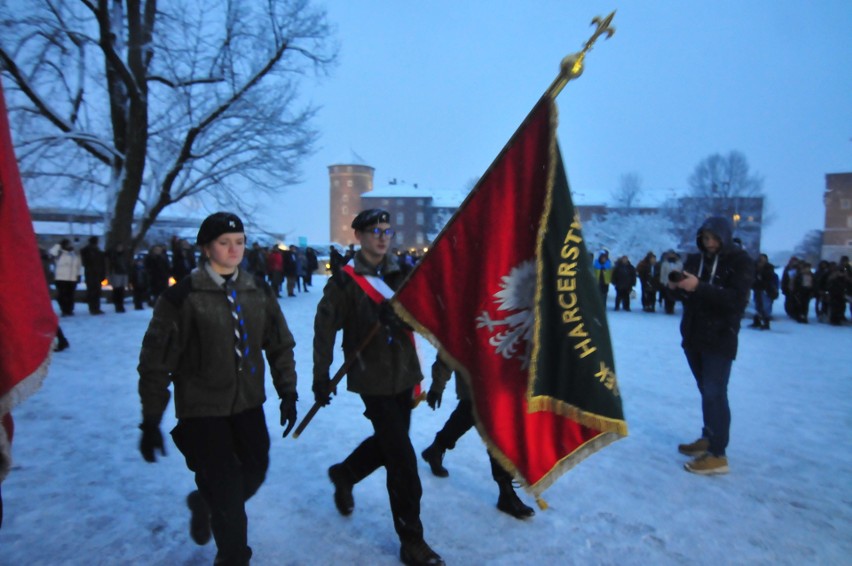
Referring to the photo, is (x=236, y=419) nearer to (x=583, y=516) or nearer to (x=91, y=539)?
(x=91, y=539)

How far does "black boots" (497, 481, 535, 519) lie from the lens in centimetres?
345

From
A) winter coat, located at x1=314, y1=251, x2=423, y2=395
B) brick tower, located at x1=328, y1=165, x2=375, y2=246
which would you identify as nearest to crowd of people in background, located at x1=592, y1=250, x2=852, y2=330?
winter coat, located at x1=314, y1=251, x2=423, y2=395

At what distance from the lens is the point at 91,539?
3111mm

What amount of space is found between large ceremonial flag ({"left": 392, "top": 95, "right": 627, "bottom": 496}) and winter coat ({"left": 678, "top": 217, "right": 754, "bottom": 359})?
1.67m

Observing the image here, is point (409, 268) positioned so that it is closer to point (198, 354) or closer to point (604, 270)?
point (604, 270)

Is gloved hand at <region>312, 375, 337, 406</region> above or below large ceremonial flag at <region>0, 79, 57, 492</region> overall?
below

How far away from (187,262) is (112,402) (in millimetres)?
8795

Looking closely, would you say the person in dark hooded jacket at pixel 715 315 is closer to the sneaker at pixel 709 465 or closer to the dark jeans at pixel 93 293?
the sneaker at pixel 709 465

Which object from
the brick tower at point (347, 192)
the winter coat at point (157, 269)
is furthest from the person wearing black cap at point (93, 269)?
the brick tower at point (347, 192)

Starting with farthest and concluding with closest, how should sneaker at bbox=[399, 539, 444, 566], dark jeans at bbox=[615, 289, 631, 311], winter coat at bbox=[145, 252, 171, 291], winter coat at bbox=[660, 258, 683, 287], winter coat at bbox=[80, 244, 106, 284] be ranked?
dark jeans at bbox=[615, 289, 631, 311]
winter coat at bbox=[660, 258, 683, 287]
winter coat at bbox=[145, 252, 171, 291]
winter coat at bbox=[80, 244, 106, 284]
sneaker at bbox=[399, 539, 444, 566]

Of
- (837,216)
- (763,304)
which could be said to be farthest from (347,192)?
(763,304)

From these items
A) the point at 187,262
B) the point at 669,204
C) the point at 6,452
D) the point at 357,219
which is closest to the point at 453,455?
the point at 357,219

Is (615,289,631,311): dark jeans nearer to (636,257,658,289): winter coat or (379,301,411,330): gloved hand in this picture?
(636,257,658,289): winter coat

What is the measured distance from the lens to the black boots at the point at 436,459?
4000mm
